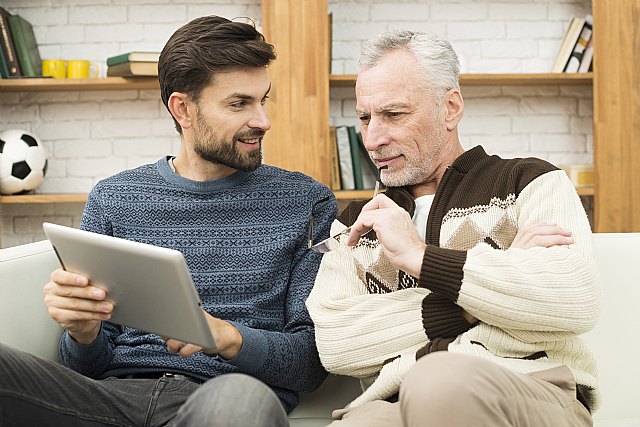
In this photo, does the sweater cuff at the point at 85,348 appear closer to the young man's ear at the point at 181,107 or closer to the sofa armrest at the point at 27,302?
the sofa armrest at the point at 27,302

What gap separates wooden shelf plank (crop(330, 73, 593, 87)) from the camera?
3420mm

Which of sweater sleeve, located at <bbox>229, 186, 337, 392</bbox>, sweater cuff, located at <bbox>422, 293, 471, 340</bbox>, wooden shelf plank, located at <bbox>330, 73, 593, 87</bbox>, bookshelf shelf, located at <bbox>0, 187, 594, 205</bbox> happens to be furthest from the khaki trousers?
wooden shelf plank, located at <bbox>330, 73, 593, 87</bbox>

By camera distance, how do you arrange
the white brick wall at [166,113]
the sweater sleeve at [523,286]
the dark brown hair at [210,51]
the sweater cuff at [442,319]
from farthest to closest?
the white brick wall at [166,113]
the dark brown hair at [210,51]
the sweater cuff at [442,319]
the sweater sleeve at [523,286]

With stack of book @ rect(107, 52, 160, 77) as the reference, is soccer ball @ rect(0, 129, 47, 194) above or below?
below

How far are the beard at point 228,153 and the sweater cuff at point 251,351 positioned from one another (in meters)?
0.43

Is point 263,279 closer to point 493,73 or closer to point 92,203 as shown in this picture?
point 92,203

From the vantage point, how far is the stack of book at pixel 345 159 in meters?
3.43

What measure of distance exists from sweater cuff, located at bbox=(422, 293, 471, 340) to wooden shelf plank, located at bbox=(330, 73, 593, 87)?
1.90 m

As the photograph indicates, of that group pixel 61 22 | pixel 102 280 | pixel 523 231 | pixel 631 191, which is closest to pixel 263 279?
pixel 102 280

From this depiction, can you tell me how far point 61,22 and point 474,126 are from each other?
6.22 feet

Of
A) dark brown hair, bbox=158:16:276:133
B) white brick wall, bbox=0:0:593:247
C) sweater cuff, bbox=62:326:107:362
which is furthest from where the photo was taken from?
white brick wall, bbox=0:0:593:247

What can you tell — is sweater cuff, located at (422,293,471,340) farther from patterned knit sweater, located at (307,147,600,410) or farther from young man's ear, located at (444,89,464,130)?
young man's ear, located at (444,89,464,130)

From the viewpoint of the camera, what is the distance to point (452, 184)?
1.81 metres

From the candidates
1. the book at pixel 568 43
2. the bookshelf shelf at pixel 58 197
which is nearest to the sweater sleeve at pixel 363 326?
the bookshelf shelf at pixel 58 197
